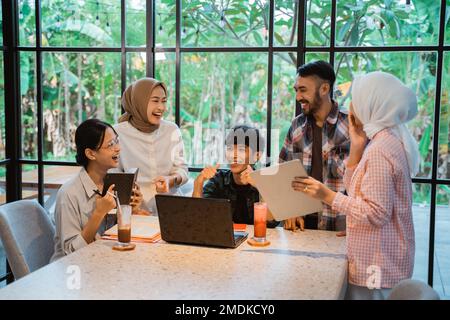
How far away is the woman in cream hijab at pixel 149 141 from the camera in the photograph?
3094 millimetres

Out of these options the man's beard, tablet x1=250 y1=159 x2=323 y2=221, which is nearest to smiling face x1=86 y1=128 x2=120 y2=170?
tablet x1=250 y1=159 x2=323 y2=221

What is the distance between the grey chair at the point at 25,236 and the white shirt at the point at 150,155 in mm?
639

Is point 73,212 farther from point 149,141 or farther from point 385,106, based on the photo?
point 385,106

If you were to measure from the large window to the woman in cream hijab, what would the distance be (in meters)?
0.45

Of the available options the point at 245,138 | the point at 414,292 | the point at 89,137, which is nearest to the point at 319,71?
the point at 245,138

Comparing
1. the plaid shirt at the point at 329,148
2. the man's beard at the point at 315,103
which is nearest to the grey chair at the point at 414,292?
the plaid shirt at the point at 329,148

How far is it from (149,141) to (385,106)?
4.96ft

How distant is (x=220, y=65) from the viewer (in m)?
3.58

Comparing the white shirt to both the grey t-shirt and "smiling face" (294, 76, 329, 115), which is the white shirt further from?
"smiling face" (294, 76, 329, 115)

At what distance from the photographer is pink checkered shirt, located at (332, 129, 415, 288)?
1.98 m

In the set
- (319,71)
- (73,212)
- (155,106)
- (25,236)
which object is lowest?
(25,236)

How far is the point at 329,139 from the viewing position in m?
2.82

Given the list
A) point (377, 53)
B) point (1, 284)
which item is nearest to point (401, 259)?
point (377, 53)

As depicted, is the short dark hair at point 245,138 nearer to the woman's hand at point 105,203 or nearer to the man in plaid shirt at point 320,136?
the man in plaid shirt at point 320,136
